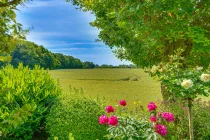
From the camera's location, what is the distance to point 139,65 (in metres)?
9.86

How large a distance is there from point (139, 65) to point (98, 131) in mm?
4519

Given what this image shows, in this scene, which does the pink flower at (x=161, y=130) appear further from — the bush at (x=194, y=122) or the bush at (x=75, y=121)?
the bush at (x=194, y=122)

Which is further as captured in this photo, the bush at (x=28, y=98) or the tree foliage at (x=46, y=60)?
the tree foliage at (x=46, y=60)

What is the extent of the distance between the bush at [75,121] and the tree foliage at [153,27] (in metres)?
2.52

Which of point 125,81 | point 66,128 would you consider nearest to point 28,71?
point 66,128

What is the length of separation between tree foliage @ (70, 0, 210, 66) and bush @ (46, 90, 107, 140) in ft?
8.26

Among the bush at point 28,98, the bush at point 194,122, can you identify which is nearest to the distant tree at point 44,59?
the bush at point 28,98

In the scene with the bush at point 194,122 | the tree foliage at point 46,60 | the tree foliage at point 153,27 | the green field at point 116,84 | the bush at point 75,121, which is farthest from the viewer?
the tree foliage at point 46,60

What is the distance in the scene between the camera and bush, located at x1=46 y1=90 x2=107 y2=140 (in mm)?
5680

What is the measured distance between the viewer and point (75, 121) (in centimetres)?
573

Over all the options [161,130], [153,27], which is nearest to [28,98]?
[161,130]

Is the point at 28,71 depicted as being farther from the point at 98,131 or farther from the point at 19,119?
the point at 19,119

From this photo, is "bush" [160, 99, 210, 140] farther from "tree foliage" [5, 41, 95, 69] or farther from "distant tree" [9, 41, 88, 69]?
"distant tree" [9, 41, 88, 69]

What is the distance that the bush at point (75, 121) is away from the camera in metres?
5.68
